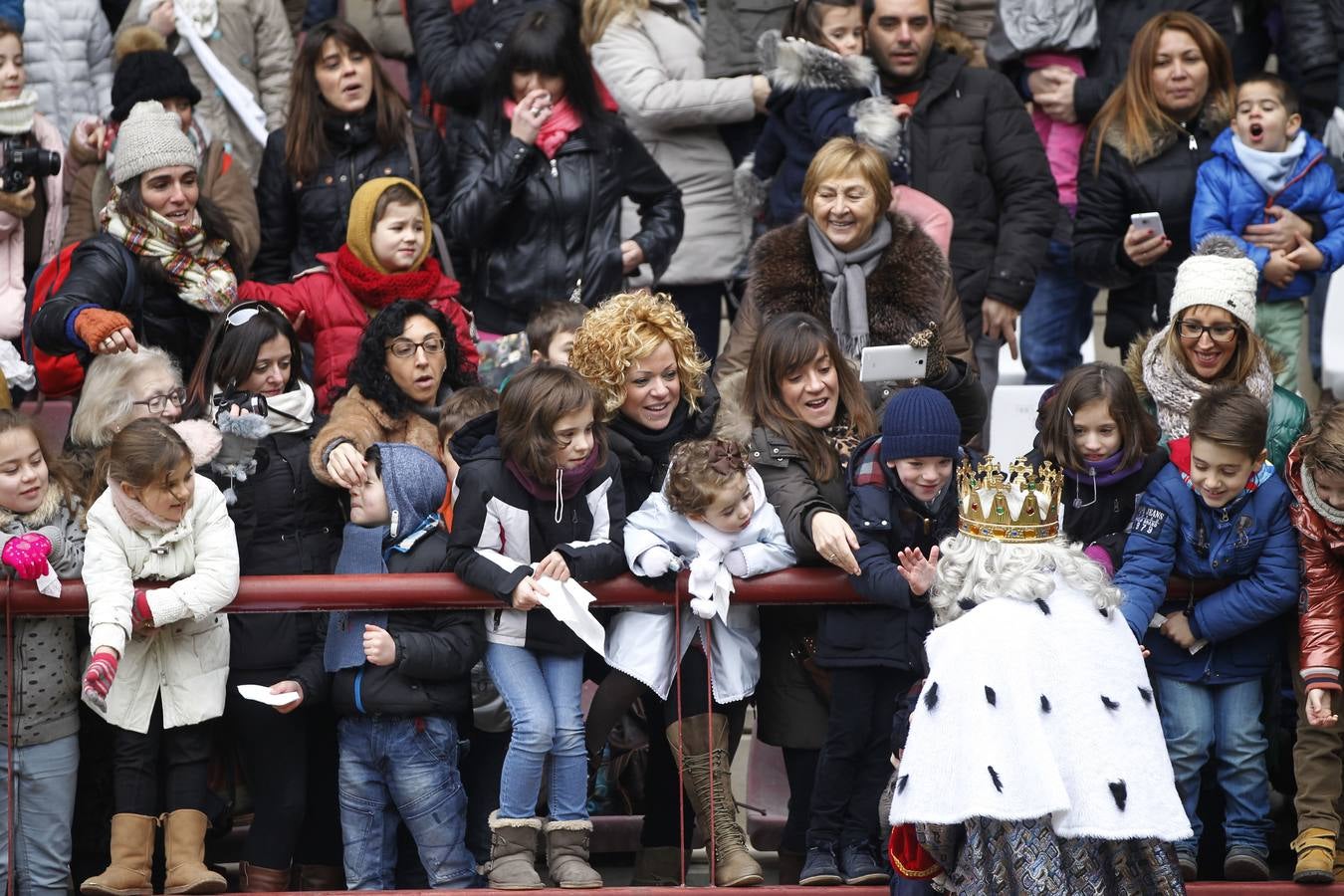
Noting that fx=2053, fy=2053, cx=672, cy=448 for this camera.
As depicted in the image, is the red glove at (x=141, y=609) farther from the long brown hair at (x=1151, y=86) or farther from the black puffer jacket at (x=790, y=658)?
the long brown hair at (x=1151, y=86)

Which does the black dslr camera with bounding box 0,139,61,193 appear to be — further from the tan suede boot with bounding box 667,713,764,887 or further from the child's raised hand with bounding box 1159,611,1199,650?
the child's raised hand with bounding box 1159,611,1199,650

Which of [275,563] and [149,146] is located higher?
[149,146]

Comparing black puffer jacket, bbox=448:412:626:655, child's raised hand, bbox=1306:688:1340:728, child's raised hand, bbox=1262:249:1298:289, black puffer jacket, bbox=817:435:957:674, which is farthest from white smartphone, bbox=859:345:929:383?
child's raised hand, bbox=1262:249:1298:289

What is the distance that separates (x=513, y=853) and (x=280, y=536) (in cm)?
140

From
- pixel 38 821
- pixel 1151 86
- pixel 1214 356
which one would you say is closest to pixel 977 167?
pixel 1151 86

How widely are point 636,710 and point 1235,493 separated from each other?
7.04 ft

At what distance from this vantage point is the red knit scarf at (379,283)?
800 cm

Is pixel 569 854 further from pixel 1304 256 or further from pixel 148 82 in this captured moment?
pixel 1304 256

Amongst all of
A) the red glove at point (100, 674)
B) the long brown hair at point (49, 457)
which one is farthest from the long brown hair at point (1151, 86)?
the red glove at point (100, 674)

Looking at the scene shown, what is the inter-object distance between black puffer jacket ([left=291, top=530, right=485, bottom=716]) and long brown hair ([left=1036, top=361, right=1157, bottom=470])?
2.03 m

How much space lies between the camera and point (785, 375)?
7070mm

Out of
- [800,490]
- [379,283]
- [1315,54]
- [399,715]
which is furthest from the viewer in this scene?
[1315,54]

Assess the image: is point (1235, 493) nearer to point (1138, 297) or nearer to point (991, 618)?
point (991, 618)

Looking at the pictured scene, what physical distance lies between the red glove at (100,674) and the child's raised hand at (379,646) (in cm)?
78
